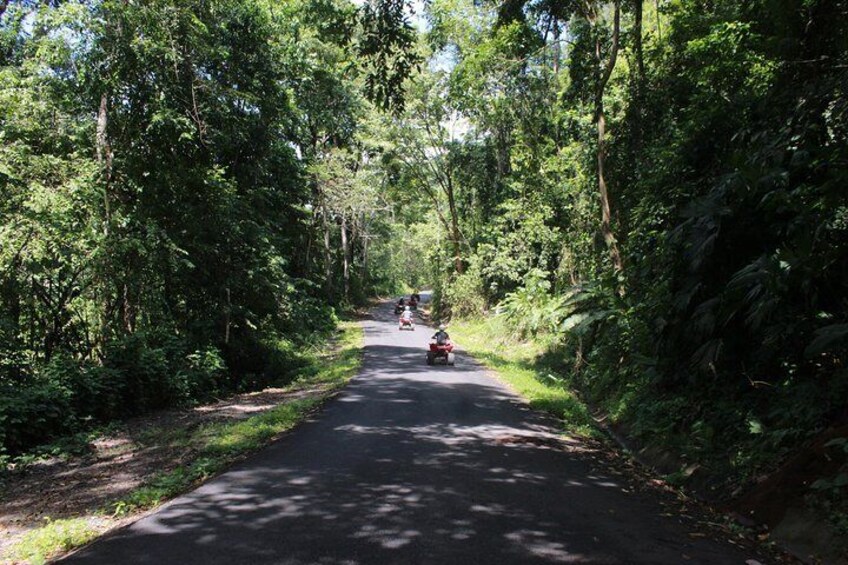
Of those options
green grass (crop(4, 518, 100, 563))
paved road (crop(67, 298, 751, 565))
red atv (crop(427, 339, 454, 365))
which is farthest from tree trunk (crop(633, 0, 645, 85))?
green grass (crop(4, 518, 100, 563))

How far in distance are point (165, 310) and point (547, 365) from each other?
11.7 metres

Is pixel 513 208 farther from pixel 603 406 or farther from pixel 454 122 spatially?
pixel 603 406

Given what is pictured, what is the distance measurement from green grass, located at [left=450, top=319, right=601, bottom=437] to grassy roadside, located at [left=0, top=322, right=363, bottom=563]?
4.80m

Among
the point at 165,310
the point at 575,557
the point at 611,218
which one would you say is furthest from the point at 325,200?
the point at 575,557

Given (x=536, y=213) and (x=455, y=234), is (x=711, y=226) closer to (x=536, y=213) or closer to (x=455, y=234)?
(x=536, y=213)

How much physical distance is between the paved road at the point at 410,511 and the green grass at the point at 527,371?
1.63 meters

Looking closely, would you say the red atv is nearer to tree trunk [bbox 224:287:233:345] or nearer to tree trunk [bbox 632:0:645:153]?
tree trunk [bbox 224:287:233:345]

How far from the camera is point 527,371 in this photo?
687 inches

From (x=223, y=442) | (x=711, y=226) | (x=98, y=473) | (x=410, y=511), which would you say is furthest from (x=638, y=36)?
(x=98, y=473)

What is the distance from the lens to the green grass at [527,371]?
10.5 meters

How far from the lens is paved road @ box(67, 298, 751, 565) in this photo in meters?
4.31

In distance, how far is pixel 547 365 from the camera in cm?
1820

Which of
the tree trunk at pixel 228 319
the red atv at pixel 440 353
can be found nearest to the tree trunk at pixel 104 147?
the tree trunk at pixel 228 319

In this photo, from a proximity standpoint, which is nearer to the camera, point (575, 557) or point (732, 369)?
point (575, 557)
